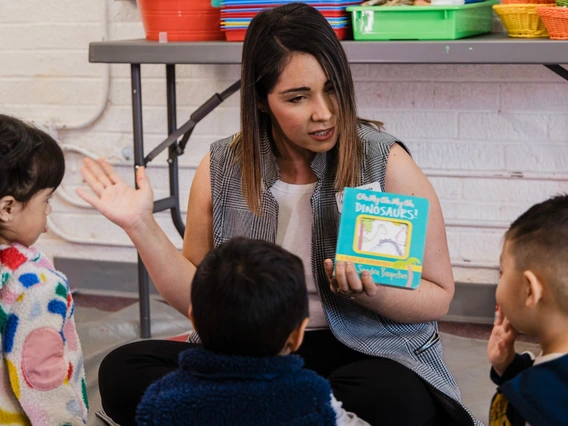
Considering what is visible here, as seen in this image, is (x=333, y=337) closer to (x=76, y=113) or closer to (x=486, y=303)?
(x=486, y=303)

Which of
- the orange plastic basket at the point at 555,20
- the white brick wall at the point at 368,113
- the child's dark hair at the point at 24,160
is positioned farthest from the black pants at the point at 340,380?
the white brick wall at the point at 368,113

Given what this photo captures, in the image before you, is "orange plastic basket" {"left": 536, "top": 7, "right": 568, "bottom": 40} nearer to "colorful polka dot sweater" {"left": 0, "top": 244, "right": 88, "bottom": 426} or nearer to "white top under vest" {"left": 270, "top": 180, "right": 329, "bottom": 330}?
"white top under vest" {"left": 270, "top": 180, "right": 329, "bottom": 330}

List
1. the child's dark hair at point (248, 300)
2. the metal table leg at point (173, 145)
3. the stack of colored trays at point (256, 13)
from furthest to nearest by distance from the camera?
1. the metal table leg at point (173, 145)
2. the stack of colored trays at point (256, 13)
3. the child's dark hair at point (248, 300)

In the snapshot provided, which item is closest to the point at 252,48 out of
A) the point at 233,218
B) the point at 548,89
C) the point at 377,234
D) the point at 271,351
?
the point at 233,218

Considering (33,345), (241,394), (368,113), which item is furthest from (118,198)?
(368,113)

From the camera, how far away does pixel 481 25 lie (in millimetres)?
2195

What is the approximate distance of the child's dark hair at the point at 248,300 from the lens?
109cm

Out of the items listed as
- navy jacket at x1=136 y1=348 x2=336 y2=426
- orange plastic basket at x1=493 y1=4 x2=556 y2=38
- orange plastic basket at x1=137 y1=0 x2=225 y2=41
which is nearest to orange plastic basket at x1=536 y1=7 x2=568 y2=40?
orange plastic basket at x1=493 y1=4 x2=556 y2=38

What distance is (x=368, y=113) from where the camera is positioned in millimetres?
2635

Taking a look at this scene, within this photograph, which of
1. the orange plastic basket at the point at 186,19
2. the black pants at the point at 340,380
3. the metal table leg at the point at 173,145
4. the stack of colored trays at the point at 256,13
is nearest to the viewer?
the black pants at the point at 340,380

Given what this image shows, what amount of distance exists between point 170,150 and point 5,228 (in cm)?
112

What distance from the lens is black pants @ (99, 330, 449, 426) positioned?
141 cm

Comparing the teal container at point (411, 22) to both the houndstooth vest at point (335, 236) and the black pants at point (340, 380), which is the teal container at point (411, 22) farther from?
the black pants at point (340, 380)

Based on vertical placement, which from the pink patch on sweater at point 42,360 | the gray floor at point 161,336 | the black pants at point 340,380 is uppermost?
the pink patch on sweater at point 42,360
